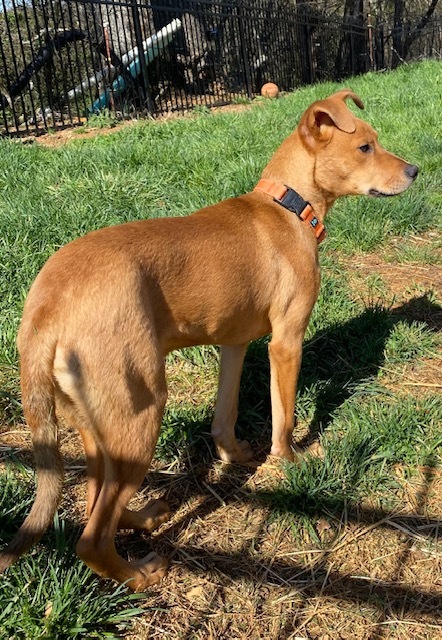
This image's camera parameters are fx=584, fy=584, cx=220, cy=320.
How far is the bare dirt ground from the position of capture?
2.16m

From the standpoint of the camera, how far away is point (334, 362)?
150 inches

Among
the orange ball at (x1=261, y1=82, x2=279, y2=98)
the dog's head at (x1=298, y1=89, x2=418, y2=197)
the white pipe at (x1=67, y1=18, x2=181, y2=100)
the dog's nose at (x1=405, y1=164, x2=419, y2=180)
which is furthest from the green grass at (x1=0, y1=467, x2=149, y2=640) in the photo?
the orange ball at (x1=261, y1=82, x2=279, y2=98)

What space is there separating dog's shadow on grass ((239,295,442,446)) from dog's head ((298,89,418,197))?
1.05 m

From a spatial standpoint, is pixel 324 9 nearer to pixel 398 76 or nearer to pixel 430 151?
pixel 398 76

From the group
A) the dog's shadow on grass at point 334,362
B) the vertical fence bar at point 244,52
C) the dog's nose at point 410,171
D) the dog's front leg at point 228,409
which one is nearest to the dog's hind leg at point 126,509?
the dog's front leg at point 228,409

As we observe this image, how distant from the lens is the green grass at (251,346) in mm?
2219

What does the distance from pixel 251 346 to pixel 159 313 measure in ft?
5.16

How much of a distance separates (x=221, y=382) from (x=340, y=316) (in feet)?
4.60

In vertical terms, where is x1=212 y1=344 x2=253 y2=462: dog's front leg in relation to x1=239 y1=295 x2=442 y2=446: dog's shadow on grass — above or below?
above

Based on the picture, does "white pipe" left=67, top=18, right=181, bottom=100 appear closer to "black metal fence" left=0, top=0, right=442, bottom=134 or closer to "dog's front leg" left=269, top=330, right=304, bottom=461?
"black metal fence" left=0, top=0, right=442, bottom=134

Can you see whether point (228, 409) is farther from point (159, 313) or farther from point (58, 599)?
point (58, 599)

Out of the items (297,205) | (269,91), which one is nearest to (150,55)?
(269,91)

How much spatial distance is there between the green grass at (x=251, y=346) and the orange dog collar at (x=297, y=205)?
3.23ft

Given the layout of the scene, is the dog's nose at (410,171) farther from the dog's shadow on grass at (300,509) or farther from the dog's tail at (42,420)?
the dog's tail at (42,420)
